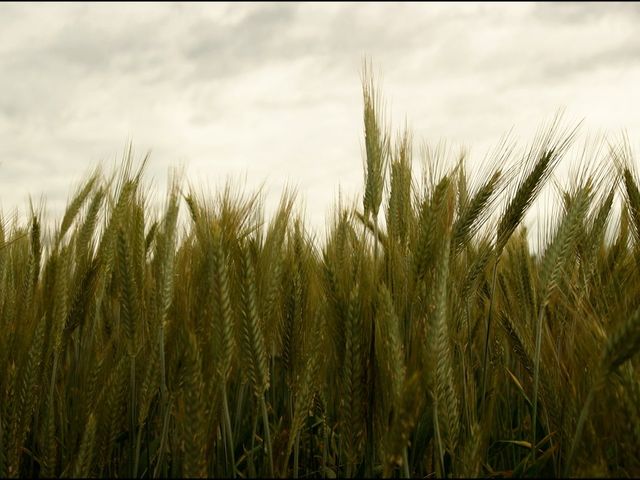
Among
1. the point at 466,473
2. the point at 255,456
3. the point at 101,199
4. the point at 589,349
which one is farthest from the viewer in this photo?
the point at 101,199

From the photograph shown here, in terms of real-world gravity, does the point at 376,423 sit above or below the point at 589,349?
below

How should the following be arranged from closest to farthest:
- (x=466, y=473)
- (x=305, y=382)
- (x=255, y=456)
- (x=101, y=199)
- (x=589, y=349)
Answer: (x=466, y=473)
(x=589, y=349)
(x=305, y=382)
(x=255, y=456)
(x=101, y=199)

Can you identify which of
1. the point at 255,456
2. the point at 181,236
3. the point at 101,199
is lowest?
the point at 255,456

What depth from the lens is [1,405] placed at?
238 cm

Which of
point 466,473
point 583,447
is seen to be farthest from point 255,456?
point 583,447

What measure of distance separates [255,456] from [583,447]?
116cm

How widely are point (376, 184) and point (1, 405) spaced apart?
1.51 meters

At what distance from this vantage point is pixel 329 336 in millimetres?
2090

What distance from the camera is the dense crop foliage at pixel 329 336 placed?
6.00ft

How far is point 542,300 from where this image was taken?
88.2 inches

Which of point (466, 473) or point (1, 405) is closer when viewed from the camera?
point (466, 473)

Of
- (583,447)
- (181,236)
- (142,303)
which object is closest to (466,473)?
(583,447)

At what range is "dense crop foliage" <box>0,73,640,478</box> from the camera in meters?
1.83

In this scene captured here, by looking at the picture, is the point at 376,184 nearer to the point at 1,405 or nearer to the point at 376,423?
the point at 376,423
